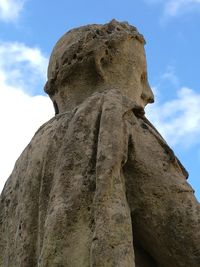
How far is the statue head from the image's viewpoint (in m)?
6.45

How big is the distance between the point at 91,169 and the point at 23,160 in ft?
3.46

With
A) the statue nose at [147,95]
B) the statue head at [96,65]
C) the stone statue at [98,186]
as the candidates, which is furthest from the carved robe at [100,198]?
the statue nose at [147,95]

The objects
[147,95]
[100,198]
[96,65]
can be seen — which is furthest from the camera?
→ [147,95]

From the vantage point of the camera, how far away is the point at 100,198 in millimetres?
5113

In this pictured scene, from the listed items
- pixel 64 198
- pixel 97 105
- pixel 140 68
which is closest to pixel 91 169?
pixel 64 198

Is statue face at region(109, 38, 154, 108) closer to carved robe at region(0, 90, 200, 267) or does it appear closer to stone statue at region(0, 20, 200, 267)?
stone statue at region(0, 20, 200, 267)

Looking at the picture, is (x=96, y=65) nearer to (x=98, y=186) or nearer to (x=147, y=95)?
(x=147, y=95)

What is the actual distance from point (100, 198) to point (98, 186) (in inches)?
4.0

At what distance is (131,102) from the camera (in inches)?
236

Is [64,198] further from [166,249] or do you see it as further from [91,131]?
[166,249]

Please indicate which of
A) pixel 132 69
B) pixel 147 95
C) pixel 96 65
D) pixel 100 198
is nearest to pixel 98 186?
pixel 100 198

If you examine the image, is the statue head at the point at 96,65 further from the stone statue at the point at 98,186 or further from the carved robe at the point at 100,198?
the carved robe at the point at 100,198

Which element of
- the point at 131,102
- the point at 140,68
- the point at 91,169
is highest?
the point at 140,68

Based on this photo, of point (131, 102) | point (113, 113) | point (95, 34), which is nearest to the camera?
point (113, 113)
